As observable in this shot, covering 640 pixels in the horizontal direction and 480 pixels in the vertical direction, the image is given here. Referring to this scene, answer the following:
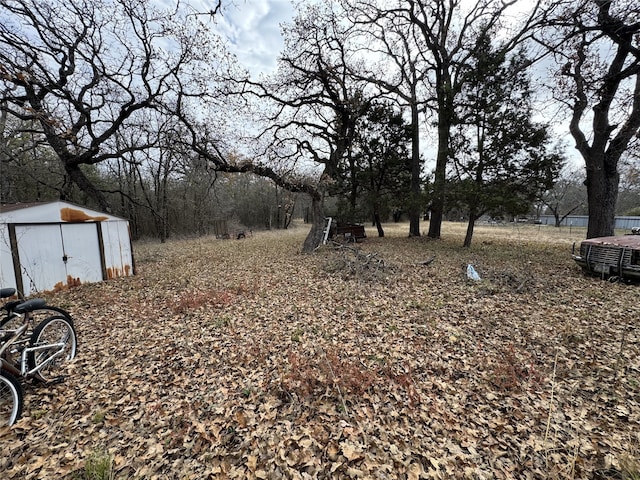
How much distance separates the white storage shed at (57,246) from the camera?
17.5 feet

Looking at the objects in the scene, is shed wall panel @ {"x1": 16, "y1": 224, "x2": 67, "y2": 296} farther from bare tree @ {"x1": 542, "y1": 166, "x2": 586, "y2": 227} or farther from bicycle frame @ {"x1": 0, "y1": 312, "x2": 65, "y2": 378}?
bare tree @ {"x1": 542, "y1": 166, "x2": 586, "y2": 227}

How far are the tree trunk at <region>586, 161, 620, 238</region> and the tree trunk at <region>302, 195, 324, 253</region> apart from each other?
9.34 metres

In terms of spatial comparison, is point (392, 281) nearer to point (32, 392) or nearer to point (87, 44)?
point (32, 392)

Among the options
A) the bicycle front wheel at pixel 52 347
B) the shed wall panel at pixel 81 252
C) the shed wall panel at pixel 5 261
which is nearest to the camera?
the bicycle front wheel at pixel 52 347

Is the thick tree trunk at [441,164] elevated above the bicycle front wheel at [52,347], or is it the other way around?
the thick tree trunk at [441,164]

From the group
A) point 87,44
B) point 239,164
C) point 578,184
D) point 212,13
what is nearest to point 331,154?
point 239,164

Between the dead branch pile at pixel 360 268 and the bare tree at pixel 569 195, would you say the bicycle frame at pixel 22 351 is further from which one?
the bare tree at pixel 569 195

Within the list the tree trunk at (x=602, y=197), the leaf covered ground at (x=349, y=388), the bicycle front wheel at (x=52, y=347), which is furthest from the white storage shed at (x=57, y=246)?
the tree trunk at (x=602, y=197)

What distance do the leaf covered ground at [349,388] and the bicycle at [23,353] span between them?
0.18 meters

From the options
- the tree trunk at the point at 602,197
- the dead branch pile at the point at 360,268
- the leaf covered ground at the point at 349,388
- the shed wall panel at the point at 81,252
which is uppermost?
the tree trunk at the point at 602,197

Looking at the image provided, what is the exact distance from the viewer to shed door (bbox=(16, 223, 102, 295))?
18.2ft

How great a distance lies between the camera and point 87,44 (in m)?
8.09

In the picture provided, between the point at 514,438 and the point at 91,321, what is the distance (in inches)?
259

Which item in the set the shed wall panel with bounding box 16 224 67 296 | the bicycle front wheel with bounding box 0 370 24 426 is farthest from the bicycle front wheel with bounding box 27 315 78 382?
Answer: the shed wall panel with bounding box 16 224 67 296
